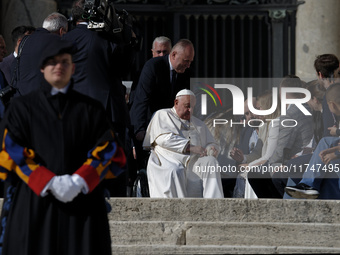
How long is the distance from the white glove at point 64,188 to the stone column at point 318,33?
23.8 ft

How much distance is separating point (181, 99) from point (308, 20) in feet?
12.7

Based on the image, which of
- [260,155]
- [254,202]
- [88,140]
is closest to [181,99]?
[260,155]

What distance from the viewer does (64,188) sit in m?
5.28

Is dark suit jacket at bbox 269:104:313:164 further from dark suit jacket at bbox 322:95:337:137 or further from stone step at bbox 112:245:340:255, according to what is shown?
stone step at bbox 112:245:340:255

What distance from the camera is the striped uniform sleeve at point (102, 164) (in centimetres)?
534

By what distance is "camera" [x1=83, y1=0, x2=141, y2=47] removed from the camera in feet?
25.2

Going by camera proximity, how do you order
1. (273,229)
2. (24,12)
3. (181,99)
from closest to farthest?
1. (273,229)
2. (181,99)
3. (24,12)

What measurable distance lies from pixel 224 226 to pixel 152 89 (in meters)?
2.05

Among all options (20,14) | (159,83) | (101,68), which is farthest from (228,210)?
(20,14)

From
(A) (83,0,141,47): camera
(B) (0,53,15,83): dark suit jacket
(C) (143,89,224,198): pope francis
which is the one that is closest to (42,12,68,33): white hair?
(A) (83,0,141,47): camera

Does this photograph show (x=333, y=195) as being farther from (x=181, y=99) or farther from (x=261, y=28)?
(x=261, y=28)

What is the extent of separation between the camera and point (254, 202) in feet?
25.9

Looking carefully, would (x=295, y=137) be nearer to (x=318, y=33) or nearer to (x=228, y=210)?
(x=228, y=210)

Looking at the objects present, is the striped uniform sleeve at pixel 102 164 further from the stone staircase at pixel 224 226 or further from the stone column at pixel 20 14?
the stone column at pixel 20 14
